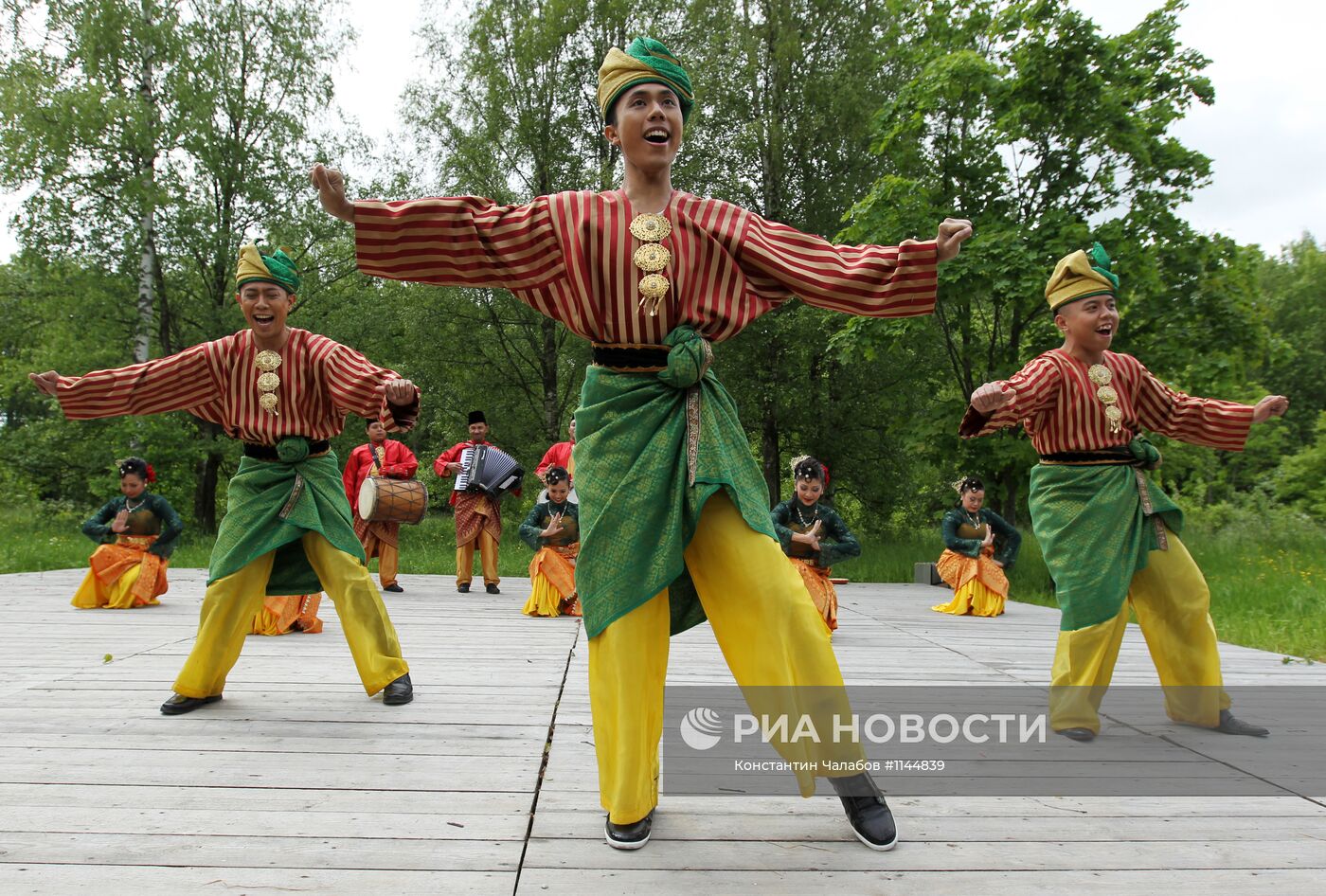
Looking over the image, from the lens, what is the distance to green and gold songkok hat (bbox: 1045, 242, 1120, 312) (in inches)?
156

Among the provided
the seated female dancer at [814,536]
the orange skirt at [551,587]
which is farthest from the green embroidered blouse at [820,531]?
the orange skirt at [551,587]

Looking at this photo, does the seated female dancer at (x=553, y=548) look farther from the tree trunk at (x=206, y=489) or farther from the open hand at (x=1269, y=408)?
the tree trunk at (x=206, y=489)

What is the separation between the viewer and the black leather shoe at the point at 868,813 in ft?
7.91

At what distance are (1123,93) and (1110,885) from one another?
10664mm

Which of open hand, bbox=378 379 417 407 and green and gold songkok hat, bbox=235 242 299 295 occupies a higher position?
green and gold songkok hat, bbox=235 242 299 295

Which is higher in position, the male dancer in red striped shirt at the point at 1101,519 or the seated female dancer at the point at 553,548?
the male dancer in red striped shirt at the point at 1101,519

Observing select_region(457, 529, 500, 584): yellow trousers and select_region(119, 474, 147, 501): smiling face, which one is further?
select_region(457, 529, 500, 584): yellow trousers

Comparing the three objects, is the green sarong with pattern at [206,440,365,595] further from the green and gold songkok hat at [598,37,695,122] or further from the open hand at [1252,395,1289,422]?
the open hand at [1252,395,1289,422]

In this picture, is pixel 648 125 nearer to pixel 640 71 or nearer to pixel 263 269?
pixel 640 71

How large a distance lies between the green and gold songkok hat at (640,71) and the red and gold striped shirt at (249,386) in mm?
1729

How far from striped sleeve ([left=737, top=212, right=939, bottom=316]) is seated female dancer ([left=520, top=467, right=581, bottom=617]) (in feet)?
16.4

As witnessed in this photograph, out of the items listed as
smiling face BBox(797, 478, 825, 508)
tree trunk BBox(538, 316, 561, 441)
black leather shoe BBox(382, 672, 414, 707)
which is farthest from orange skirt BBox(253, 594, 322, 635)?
tree trunk BBox(538, 316, 561, 441)

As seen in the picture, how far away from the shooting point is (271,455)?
13.6 feet

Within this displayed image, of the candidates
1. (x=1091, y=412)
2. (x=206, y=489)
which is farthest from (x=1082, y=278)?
(x=206, y=489)
